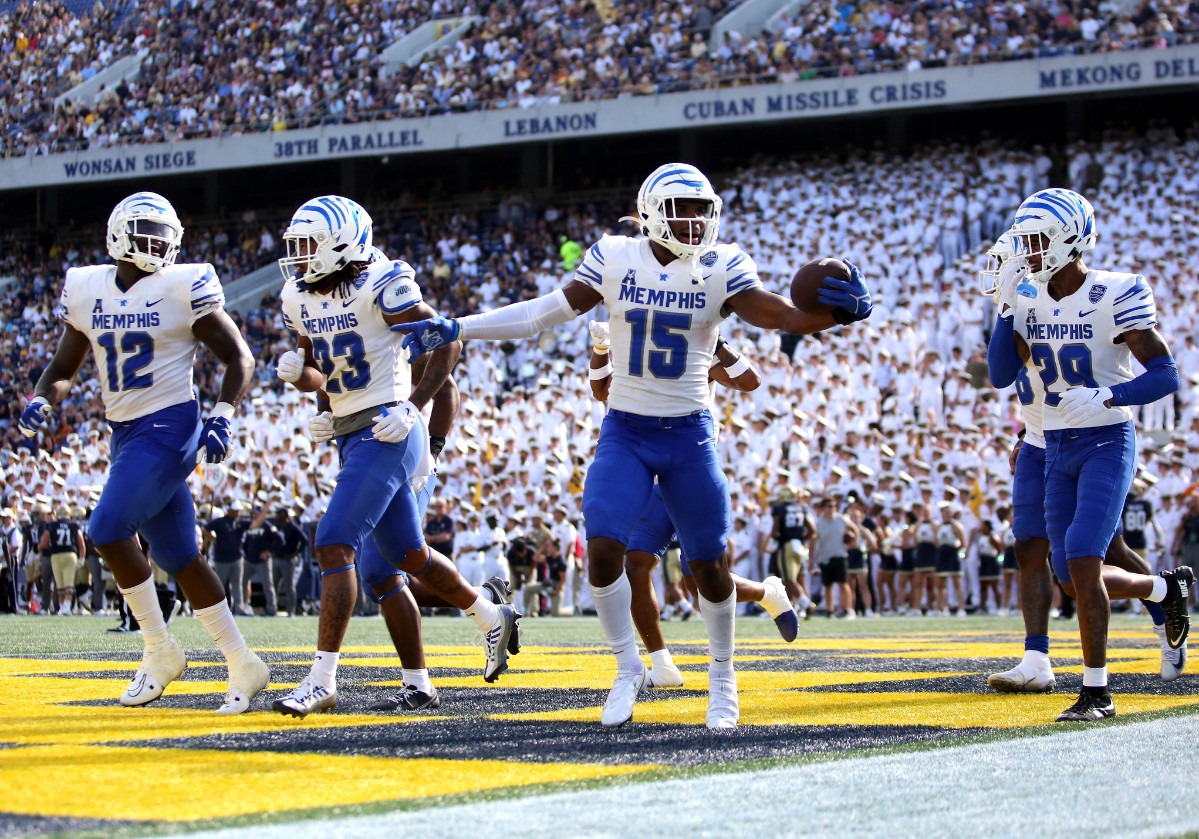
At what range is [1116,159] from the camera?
24000 millimetres

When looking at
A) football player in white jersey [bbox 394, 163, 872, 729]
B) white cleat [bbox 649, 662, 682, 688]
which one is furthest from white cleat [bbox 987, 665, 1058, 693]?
football player in white jersey [bbox 394, 163, 872, 729]

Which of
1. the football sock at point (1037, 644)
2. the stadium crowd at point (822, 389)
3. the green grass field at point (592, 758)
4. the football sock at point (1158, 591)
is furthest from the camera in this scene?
the stadium crowd at point (822, 389)

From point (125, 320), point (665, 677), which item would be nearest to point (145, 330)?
point (125, 320)

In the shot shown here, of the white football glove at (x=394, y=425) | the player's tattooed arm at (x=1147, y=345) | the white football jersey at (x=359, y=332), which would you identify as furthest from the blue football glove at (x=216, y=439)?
the player's tattooed arm at (x=1147, y=345)

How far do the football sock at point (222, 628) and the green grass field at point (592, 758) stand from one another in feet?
0.74

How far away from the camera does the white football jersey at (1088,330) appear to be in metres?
5.96

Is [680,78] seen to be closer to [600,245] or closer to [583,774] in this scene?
[600,245]

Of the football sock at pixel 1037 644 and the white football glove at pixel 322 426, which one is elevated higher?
the white football glove at pixel 322 426

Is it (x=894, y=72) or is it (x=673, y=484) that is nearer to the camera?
(x=673, y=484)

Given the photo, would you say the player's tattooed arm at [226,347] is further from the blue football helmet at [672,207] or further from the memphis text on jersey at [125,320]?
the blue football helmet at [672,207]

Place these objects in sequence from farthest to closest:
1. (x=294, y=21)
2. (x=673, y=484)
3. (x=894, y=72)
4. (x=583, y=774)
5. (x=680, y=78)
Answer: (x=294, y=21)
(x=680, y=78)
(x=894, y=72)
(x=673, y=484)
(x=583, y=774)

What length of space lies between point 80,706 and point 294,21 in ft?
93.6

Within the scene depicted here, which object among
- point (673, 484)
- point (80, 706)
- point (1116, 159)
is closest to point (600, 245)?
point (673, 484)

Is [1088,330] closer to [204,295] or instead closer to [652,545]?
[652,545]
